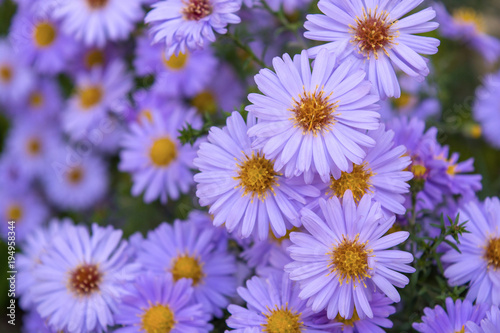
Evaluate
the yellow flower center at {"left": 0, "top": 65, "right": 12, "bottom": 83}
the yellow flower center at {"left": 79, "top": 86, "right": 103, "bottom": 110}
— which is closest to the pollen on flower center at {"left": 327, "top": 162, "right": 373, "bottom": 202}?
the yellow flower center at {"left": 79, "top": 86, "right": 103, "bottom": 110}

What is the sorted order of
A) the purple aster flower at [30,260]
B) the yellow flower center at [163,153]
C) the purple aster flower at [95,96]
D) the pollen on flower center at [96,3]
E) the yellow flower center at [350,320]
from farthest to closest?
the purple aster flower at [95,96] → the pollen on flower center at [96,3] → the yellow flower center at [163,153] → the purple aster flower at [30,260] → the yellow flower center at [350,320]

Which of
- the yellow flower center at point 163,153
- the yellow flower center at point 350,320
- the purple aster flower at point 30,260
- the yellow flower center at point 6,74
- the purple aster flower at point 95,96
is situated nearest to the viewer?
the yellow flower center at point 350,320

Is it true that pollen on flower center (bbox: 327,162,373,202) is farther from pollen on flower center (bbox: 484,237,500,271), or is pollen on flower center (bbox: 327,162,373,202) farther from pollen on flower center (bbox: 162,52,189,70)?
pollen on flower center (bbox: 162,52,189,70)

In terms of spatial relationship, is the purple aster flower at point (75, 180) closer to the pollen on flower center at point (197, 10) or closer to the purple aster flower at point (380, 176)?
the pollen on flower center at point (197, 10)

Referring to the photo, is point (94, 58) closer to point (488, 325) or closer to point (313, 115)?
point (313, 115)

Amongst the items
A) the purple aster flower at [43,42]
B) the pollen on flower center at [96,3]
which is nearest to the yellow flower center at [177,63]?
the pollen on flower center at [96,3]

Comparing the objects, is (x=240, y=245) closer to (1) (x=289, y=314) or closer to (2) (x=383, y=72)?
(1) (x=289, y=314)

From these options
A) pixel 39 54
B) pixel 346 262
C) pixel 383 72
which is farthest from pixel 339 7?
pixel 39 54
